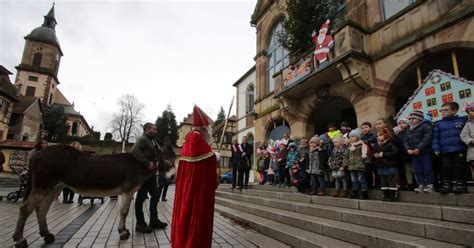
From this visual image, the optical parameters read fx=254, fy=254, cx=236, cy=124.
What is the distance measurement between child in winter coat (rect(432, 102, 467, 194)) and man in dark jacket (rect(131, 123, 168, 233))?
540 cm

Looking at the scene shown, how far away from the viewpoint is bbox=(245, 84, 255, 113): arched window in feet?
70.5

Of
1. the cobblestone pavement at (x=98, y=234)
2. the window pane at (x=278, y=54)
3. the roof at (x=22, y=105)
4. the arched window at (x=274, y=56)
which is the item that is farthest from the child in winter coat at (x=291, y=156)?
the roof at (x=22, y=105)

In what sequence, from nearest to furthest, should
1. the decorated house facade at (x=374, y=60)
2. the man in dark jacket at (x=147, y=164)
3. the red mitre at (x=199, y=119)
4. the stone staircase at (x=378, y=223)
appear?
1. the stone staircase at (x=378, y=223)
2. the red mitre at (x=199, y=119)
3. the man in dark jacket at (x=147, y=164)
4. the decorated house facade at (x=374, y=60)

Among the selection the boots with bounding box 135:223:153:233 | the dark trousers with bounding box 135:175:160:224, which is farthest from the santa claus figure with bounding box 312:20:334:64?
the boots with bounding box 135:223:153:233

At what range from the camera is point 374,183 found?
21.7ft

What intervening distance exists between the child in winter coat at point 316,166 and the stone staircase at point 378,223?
670 millimetres

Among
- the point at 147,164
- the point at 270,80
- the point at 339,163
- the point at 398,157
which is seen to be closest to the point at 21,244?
the point at 147,164

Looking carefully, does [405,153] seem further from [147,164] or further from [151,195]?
[151,195]

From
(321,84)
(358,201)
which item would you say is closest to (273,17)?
(321,84)

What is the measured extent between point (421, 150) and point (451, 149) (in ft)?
1.42

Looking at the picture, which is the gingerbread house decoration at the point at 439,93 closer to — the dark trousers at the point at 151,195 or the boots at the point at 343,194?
the boots at the point at 343,194

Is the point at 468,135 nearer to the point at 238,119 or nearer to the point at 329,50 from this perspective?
the point at 329,50

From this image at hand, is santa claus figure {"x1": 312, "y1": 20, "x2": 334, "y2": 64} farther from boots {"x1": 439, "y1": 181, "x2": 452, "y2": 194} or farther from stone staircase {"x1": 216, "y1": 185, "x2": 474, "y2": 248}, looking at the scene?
boots {"x1": 439, "y1": 181, "x2": 452, "y2": 194}

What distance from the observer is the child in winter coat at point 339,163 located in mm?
6125
